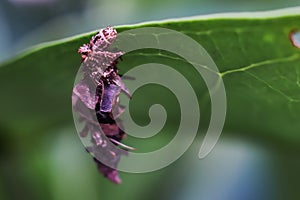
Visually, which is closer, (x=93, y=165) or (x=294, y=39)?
(x=294, y=39)

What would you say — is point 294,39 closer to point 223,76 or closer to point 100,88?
point 223,76

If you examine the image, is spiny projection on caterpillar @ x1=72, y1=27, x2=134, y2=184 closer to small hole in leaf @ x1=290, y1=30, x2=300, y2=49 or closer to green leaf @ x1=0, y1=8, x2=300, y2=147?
green leaf @ x1=0, y1=8, x2=300, y2=147

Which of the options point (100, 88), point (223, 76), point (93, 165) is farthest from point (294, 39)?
point (93, 165)

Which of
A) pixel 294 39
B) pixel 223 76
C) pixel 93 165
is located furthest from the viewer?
pixel 93 165

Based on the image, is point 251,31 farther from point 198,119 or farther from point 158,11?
point 158,11

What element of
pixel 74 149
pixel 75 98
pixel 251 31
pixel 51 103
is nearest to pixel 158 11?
pixel 74 149

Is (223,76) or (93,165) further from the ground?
(223,76)

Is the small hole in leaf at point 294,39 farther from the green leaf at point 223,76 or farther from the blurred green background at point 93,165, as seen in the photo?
the blurred green background at point 93,165
